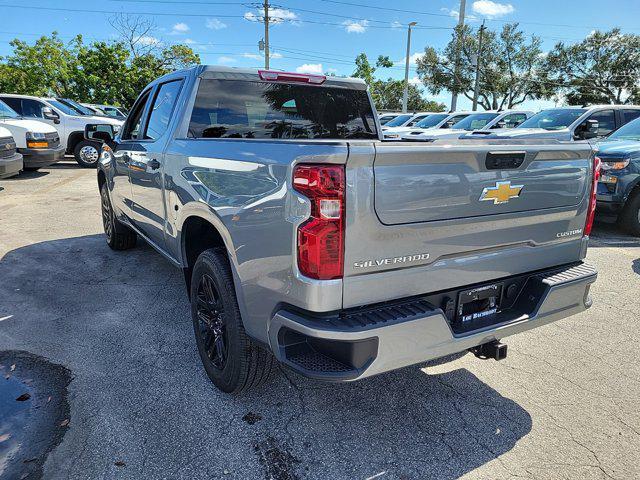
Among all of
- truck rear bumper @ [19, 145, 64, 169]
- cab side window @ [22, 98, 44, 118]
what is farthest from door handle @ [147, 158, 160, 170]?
cab side window @ [22, 98, 44, 118]

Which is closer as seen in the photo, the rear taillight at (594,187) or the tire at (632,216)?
the rear taillight at (594,187)

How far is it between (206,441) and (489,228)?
1.88 metres

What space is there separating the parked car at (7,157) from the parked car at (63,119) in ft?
10.5

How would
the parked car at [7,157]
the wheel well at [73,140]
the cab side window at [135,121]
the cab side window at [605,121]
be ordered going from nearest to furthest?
the cab side window at [135,121] < the parked car at [7,157] < the cab side window at [605,121] < the wheel well at [73,140]

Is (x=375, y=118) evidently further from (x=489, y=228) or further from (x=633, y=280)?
(x=633, y=280)

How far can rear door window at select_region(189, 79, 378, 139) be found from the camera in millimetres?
3516

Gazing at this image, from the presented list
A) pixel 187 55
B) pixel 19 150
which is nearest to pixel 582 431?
pixel 19 150

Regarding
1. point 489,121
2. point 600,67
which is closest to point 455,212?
point 489,121

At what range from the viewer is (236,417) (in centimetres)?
270

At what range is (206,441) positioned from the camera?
250 centimetres

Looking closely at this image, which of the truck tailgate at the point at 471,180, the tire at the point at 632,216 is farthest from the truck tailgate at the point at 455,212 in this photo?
the tire at the point at 632,216

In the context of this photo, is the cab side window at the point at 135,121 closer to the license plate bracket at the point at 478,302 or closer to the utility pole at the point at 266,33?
the license plate bracket at the point at 478,302

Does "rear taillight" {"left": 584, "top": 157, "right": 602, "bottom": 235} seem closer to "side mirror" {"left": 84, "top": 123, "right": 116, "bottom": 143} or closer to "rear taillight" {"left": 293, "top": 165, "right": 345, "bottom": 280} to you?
"rear taillight" {"left": 293, "top": 165, "right": 345, "bottom": 280}

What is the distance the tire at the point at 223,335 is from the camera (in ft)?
8.55
